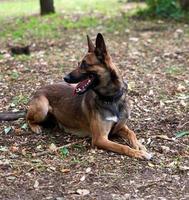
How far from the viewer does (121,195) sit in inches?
190

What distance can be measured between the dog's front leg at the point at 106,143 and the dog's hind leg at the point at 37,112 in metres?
0.86

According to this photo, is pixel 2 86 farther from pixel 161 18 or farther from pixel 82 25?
pixel 161 18

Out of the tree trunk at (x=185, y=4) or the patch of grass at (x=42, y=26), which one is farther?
the tree trunk at (x=185, y=4)

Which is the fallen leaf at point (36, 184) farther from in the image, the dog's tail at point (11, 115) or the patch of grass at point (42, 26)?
the patch of grass at point (42, 26)

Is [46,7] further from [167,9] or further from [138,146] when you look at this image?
[138,146]

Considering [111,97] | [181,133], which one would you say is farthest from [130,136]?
[181,133]

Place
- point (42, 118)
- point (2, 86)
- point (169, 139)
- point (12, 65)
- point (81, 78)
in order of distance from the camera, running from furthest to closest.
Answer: point (12, 65) < point (2, 86) < point (42, 118) < point (169, 139) < point (81, 78)

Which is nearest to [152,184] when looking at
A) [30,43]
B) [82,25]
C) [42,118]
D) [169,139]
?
[169,139]

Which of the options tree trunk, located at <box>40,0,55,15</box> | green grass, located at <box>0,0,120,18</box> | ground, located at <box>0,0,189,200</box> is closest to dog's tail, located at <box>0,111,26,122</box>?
ground, located at <box>0,0,189,200</box>

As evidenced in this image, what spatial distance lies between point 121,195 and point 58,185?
0.63m

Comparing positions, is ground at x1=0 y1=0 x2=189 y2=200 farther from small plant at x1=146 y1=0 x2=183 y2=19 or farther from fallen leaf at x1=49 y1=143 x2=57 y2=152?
small plant at x1=146 y1=0 x2=183 y2=19

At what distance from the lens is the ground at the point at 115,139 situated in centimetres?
499

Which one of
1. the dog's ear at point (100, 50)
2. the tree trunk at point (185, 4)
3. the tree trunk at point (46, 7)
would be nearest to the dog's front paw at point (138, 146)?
the dog's ear at point (100, 50)

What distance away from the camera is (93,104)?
5.97 meters
